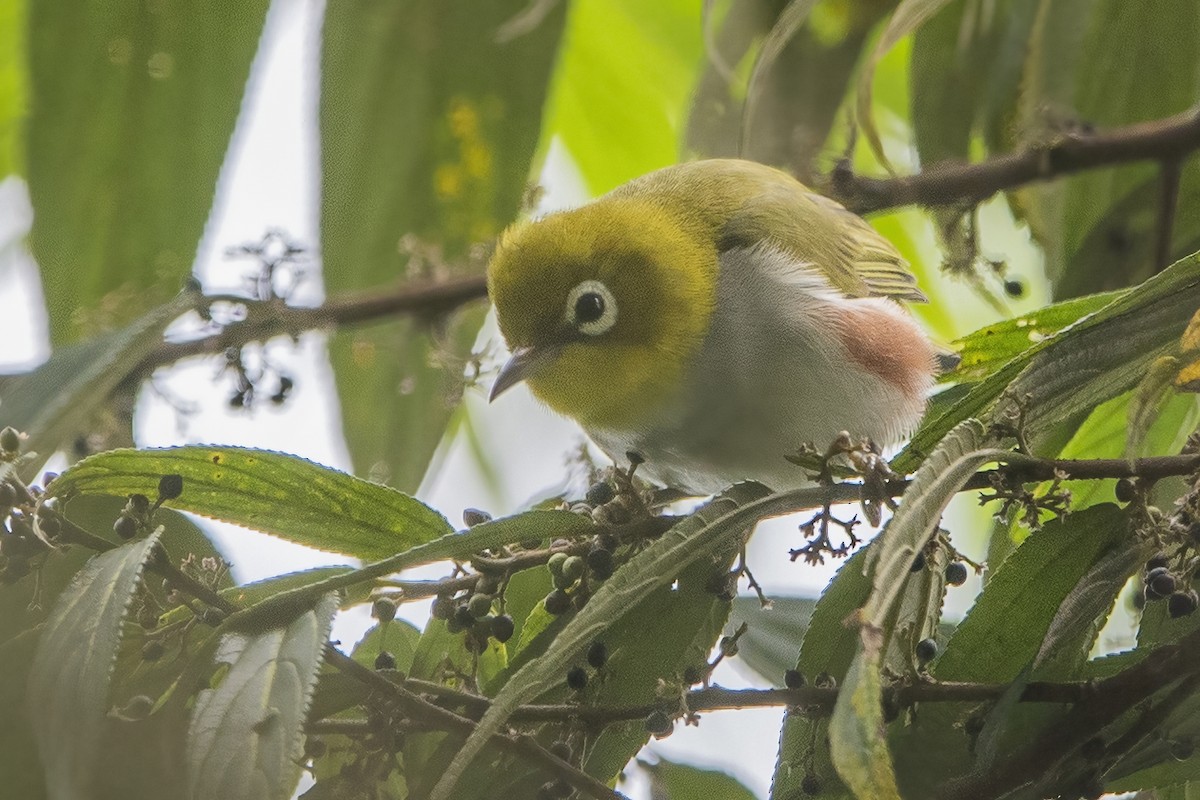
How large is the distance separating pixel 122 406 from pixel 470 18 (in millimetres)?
1424

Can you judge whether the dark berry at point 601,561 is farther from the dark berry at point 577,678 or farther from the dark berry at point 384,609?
the dark berry at point 384,609

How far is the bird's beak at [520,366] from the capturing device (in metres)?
3.18

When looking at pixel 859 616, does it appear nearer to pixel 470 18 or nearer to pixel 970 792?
pixel 970 792

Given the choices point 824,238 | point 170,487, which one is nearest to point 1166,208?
point 824,238

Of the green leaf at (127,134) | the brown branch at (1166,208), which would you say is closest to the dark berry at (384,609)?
the green leaf at (127,134)

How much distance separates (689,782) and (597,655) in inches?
24.3

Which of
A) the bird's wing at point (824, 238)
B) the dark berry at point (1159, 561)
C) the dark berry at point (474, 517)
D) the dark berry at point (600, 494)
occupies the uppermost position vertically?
the bird's wing at point (824, 238)

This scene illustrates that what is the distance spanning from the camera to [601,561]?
2.16 metres

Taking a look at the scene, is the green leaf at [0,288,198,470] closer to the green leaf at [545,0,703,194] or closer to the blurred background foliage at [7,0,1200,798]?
the blurred background foliage at [7,0,1200,798]

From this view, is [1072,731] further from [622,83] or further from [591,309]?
[622,83]

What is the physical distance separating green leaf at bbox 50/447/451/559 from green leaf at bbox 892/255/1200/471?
0.84 meters

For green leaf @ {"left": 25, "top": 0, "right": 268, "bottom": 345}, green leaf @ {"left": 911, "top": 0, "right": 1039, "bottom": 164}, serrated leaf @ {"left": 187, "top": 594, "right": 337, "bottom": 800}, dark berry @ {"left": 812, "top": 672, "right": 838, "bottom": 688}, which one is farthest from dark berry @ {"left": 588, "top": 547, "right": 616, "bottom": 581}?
green leaf @ {"left": 911, "top": 0, "right": 1039, "bottom": 164}

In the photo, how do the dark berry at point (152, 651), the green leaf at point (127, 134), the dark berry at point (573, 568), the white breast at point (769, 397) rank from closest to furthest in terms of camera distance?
the dark berry at point (152, 651) < the dark berry at point (573, 568) < the white breast at point (769, 397) < the green leaf at point (127, 134)

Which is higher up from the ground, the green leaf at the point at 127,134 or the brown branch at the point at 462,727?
the green leaf at the point at 127,134
